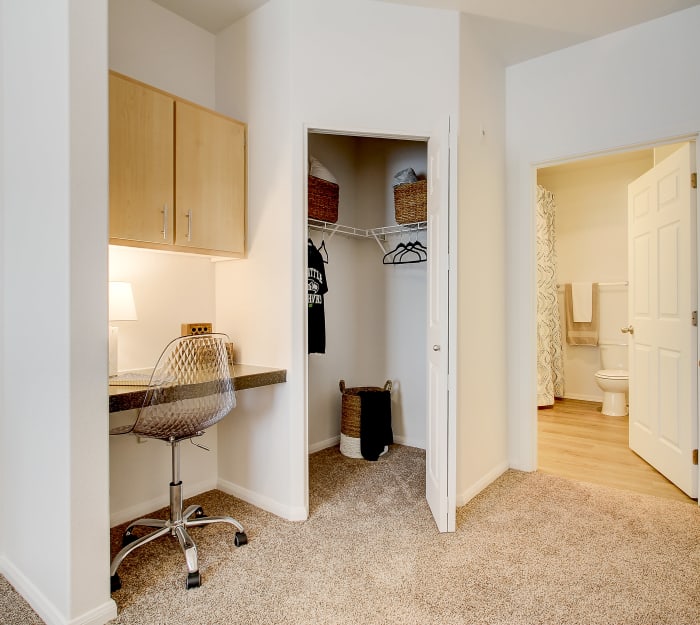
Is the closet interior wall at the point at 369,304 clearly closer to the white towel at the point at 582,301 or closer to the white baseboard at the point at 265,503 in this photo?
the white baseboard at the point at 265,503

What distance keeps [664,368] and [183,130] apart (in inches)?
127

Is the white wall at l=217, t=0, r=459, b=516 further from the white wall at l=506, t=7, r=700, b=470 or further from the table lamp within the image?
the white wall at l=506, t=7, r=700, b=470

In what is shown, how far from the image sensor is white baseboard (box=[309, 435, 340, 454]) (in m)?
3.54

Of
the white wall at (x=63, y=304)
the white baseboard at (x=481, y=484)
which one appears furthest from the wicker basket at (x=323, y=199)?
the white baseboard at (x=481, y=484)

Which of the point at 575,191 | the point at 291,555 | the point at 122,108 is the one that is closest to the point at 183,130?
the point at 122,108

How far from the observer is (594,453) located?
3545 mm

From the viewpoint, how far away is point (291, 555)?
2.07 m

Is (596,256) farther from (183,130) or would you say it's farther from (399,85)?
(183,130)

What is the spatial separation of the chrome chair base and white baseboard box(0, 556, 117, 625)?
0.17 m

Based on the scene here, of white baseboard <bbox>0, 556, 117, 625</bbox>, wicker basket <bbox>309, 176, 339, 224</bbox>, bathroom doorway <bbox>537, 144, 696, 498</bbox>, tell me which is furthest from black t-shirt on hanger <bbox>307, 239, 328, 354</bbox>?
bathroom doorway <bbox>537, 144, 696, 498</bbox>

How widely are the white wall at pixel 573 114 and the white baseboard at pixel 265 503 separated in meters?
1.60

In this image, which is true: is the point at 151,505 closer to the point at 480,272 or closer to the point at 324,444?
the point at 324,444

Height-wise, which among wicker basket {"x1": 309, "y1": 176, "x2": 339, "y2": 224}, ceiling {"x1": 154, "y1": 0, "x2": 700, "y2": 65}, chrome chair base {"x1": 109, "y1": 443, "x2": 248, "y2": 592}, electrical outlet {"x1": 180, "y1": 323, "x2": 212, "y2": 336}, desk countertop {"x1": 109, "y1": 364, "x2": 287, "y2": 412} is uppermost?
ceiling {"x1": 154, "y1": 0, "x2": 700, "y2": 65}

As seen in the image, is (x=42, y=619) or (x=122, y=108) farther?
(x=122, y=108)
